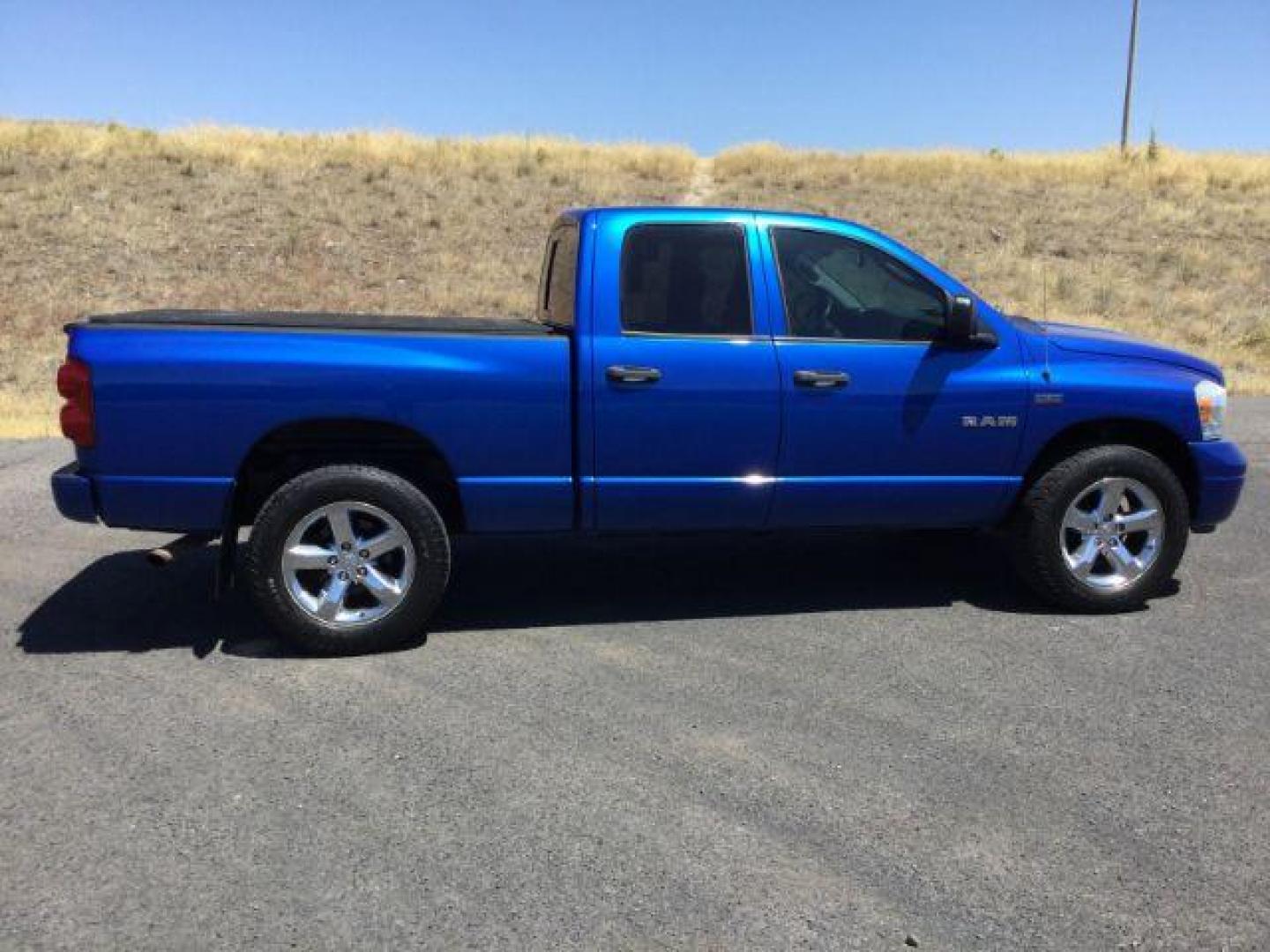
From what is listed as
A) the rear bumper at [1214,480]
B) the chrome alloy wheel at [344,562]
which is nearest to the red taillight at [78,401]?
the chrome alloy wheel at [344,562]

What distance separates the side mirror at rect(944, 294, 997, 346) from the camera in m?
4.86

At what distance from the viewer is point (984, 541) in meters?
6.63

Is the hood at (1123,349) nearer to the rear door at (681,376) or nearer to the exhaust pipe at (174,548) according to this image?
the rear door at (681,376)

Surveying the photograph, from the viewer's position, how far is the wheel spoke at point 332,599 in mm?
4527

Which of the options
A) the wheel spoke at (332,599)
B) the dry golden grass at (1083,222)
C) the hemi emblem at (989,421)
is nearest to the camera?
the wheel spoke at (332,599)

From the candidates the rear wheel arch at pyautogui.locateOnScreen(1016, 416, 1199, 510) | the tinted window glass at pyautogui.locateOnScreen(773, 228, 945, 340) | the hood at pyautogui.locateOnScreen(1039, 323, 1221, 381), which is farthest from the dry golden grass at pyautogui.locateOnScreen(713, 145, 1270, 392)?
the tinted window glass at pyautogui.locateOnScreen(773, 228, 945, 340)

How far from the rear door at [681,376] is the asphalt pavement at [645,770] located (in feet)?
2.16

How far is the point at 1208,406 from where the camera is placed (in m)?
5.28

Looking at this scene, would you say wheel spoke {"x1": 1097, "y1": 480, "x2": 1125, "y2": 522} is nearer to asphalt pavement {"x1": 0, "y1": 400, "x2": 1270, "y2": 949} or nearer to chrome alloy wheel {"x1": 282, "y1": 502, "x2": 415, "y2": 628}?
asphalt pavement {"x1": 0, "y1": 400, "x2": 1270, "y2": 949}

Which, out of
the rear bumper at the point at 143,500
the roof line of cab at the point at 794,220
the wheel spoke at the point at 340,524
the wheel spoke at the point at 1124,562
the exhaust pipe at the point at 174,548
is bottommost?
the wheel spoke at the point at 1124,562

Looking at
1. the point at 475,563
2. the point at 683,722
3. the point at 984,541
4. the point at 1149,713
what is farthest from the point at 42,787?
the point at 984,541

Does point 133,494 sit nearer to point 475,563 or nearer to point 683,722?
point 475,563

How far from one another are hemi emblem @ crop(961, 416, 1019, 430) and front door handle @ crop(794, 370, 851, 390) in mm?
645

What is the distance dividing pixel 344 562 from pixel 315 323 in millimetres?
1135
